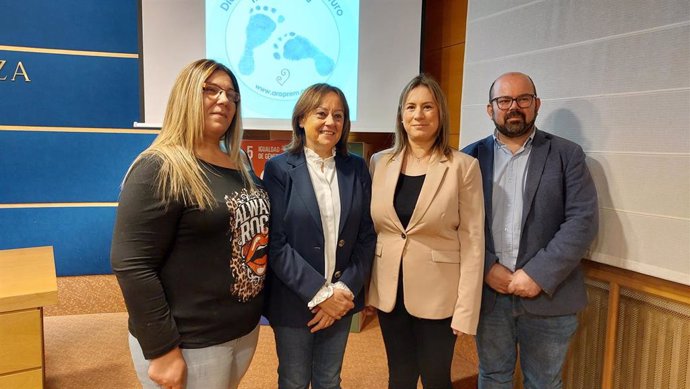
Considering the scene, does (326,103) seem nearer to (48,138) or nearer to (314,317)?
(314,317)

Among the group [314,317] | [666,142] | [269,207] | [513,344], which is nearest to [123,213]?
[269,207]

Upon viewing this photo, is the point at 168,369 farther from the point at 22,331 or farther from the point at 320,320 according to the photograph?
the point at 22,331

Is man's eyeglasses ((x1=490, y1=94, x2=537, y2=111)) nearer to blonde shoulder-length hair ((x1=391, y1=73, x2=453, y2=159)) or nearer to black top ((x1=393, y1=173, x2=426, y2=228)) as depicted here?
blonde shoulder-length hair ((x1=391, y1=73, x2=453, y2=159))

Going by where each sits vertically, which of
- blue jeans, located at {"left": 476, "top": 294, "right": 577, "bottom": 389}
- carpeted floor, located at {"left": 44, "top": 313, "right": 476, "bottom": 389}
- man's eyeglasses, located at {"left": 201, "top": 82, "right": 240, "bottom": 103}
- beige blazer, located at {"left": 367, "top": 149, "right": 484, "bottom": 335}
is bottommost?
carpeted floor, located at {"left": 44, "top": 313, "right": 476, "bottom": 389}

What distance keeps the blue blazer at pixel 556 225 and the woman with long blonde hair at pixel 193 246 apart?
0.96 meters

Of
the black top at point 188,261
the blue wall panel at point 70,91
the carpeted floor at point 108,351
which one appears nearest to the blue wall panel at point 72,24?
the blue wall panel at point 70,91

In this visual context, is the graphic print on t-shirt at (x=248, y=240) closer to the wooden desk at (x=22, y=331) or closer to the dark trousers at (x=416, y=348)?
the dark trousers at (x=416, y=348)

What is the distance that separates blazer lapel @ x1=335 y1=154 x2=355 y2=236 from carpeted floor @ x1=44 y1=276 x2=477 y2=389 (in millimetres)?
1276

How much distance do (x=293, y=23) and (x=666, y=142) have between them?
2112mm

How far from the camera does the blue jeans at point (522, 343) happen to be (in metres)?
1.71

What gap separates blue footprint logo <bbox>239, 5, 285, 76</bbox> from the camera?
9.16 feet

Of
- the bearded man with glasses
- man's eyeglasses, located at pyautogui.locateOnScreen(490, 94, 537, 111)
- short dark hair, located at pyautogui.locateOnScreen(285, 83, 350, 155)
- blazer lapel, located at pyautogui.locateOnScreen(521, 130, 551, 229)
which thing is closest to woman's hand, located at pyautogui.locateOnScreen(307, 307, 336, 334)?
short dark hair, located at pyautogui.locateOnScreen(285, 83, 350, 155)

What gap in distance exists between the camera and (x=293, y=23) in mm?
2842

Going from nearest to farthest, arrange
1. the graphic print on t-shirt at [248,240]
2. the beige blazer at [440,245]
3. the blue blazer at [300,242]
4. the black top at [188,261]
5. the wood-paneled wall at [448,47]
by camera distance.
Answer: the black top at [188,261] < the graphic print on t-shirt at [248,240] < the blue blazer at [300,242] < the beige blazer at [440,245] < the wood-paneled wall at [448,47]
